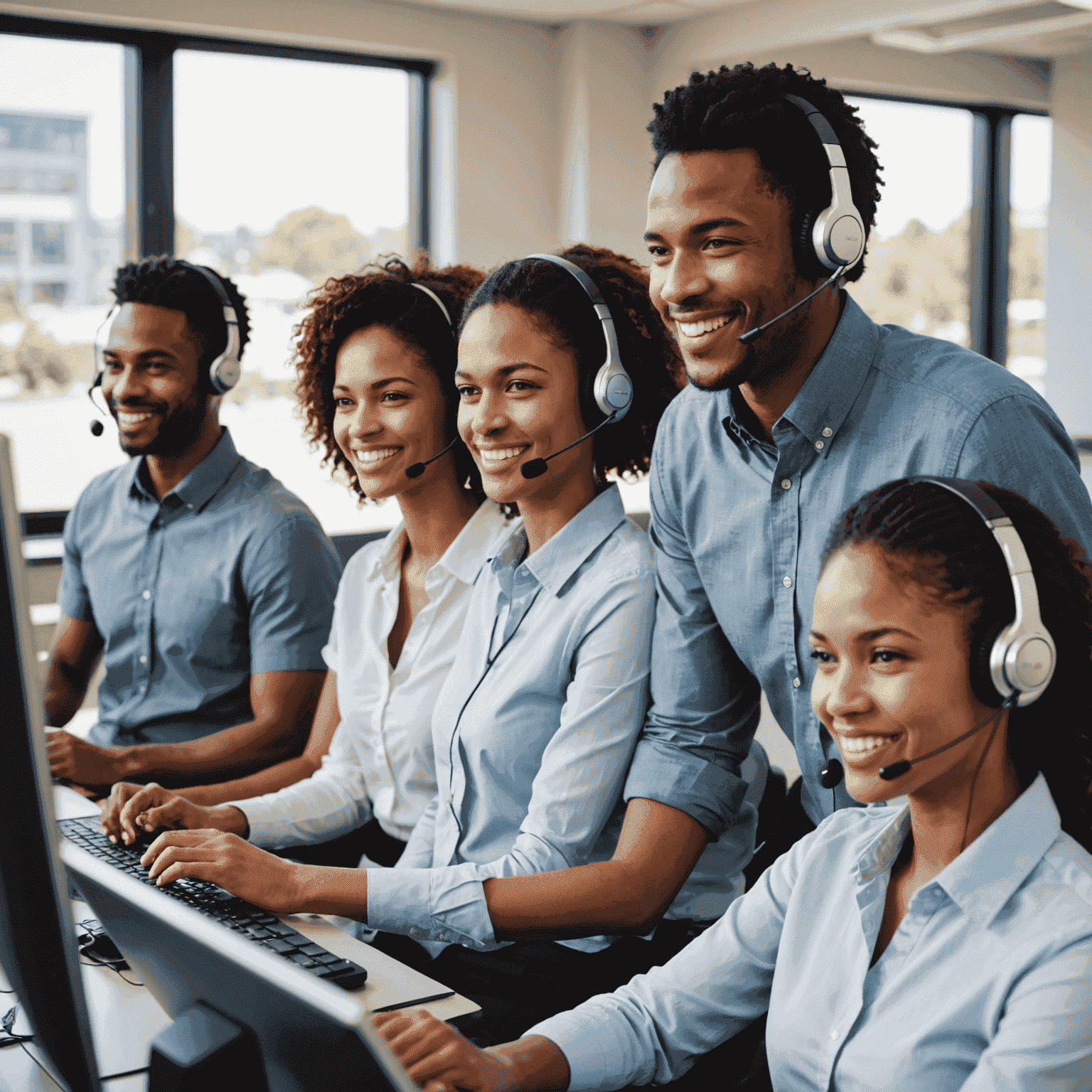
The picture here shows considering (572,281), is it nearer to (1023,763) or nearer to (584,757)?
(584,757)

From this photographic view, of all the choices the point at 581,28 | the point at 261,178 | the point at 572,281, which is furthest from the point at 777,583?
the point at 581,28

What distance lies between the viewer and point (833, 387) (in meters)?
1.35

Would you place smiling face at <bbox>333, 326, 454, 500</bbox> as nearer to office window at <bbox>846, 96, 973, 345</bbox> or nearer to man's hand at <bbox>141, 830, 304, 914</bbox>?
man's hand at <bbox>141, 830, 304, 914</bbox>

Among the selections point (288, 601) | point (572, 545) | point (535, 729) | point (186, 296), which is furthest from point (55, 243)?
point (535, 729)

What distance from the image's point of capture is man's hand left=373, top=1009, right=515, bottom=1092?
3.30 feet

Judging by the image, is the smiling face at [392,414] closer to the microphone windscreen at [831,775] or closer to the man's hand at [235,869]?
the man's hand at [235,869]

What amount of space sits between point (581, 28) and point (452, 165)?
0.80 m

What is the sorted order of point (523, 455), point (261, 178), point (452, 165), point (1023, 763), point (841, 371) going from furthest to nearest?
1. point (452, 165)
2. point (261, 178)
3. point (523, 455)
4. point (841, 371)
5. point (1023, 763)

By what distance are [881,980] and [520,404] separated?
882 millimetres

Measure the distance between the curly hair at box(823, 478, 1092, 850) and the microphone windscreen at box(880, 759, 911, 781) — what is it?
8 cm

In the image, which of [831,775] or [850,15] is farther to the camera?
[850,15]

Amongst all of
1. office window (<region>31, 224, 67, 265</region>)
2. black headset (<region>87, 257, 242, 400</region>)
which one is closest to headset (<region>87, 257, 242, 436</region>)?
black headset (<region>87, 257, 242, 400</region>)

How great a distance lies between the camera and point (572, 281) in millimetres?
1668

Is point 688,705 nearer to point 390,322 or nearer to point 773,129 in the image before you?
point 773,129
